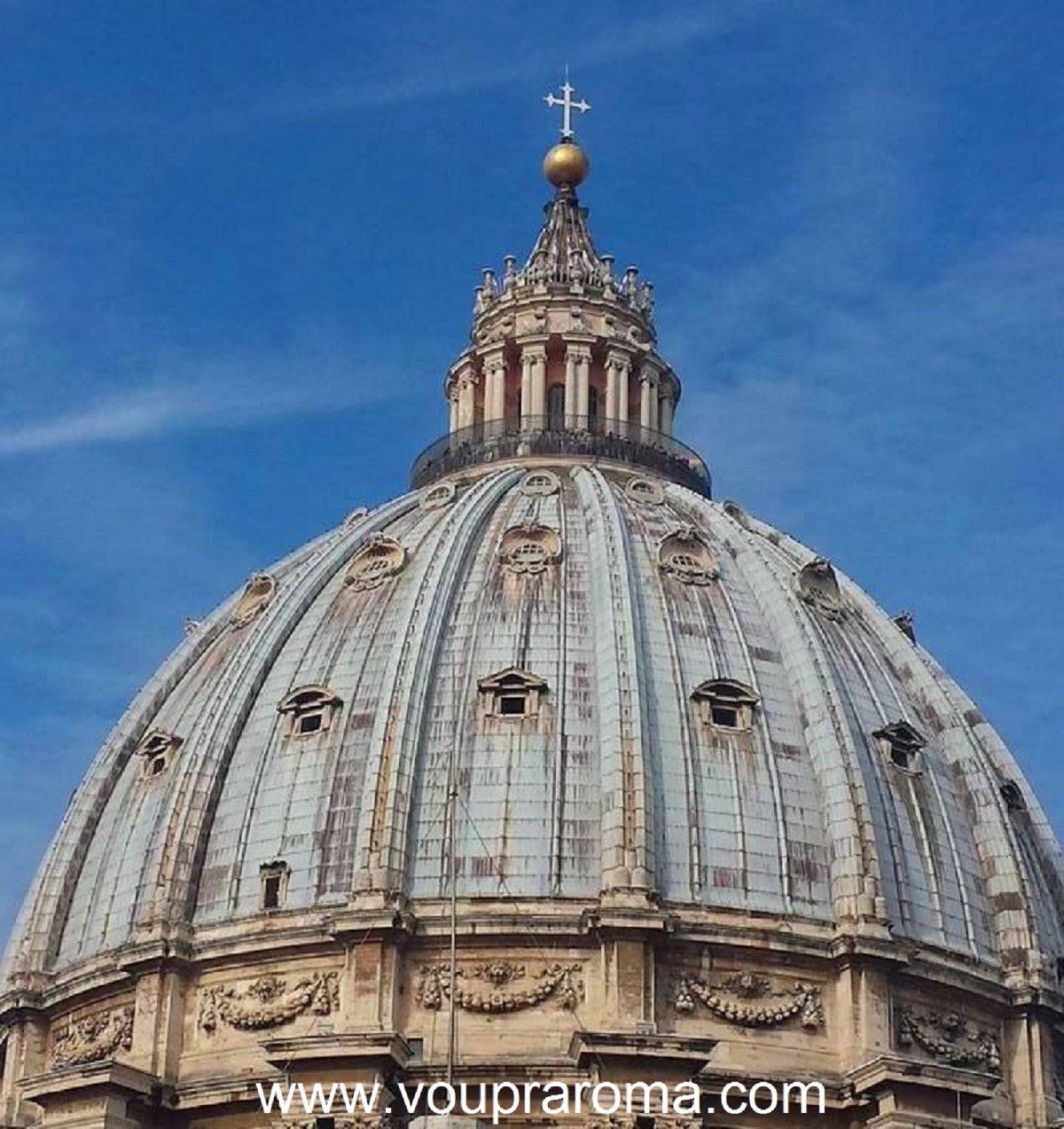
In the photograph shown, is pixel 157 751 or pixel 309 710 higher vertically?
pixel 157 751

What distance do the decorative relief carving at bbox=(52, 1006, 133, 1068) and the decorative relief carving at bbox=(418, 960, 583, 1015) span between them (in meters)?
6.31

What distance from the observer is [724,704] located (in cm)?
5962

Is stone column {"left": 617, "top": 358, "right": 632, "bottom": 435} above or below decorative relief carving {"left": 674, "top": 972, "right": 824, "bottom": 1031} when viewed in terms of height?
above

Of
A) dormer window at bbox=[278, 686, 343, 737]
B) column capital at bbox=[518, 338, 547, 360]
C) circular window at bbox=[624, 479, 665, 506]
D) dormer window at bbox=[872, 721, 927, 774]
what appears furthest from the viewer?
column capital at bbox=[518, 338, 547, 360]

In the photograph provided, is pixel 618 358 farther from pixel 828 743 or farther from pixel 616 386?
pixel 828 743

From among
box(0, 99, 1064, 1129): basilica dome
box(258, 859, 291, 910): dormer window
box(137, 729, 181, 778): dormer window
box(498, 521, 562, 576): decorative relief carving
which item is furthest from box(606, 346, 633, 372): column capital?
box(258, 859, 291, 910): dormer window

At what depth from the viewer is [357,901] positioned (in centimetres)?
5497

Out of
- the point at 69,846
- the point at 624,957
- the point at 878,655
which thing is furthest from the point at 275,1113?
the point at 878,655

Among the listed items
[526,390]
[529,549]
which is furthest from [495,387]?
[529,549]

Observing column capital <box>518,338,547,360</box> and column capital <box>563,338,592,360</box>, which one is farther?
column capital <box>518,338,547,360</box>

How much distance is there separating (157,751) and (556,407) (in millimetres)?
14772

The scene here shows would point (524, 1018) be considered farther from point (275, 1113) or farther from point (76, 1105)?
point (76, 1105)

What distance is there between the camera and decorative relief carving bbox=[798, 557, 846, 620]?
212 ft

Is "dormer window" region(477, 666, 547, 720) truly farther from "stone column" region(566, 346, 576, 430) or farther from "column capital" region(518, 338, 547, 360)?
"column capital" region(518, 338, 547, 360)
